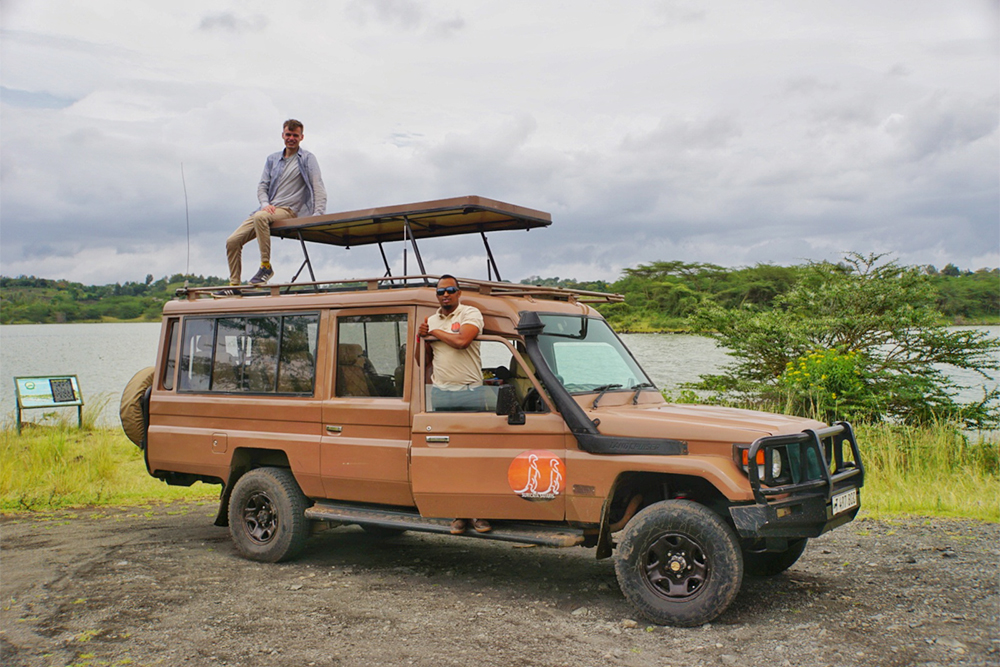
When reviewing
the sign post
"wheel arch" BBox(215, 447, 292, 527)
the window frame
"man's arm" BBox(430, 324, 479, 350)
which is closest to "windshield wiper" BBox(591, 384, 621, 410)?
"man's arm" BBox(430, 324, 479, 350)

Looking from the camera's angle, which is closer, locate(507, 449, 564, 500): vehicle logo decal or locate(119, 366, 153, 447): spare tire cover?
locate(507, 449, 564, 500): vehicle logo decal

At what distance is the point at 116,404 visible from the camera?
1008 inches

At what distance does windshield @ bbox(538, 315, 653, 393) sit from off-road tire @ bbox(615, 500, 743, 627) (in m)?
1.20

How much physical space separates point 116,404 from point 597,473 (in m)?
23.3

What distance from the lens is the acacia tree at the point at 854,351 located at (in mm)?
13812

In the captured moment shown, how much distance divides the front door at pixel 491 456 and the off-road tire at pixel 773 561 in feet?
5.58

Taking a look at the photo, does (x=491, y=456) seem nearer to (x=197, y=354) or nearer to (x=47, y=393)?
(x=197, y=354)

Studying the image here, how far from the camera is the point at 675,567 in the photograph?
212 inches

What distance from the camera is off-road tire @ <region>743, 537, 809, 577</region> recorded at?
632 centimetres

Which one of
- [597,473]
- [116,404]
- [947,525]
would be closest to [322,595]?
[597,473]

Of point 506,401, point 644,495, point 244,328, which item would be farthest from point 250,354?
point 644,495

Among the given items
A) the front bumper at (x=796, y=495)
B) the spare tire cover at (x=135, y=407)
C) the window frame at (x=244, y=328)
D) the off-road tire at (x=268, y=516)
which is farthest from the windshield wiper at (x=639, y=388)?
the spare tire cover at (x=135, y=407)

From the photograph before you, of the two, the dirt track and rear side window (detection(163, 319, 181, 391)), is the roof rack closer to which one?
rear side window (detection(163, 319, 181, 391))

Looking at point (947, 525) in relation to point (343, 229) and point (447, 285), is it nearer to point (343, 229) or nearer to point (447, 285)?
point (447, 285)
